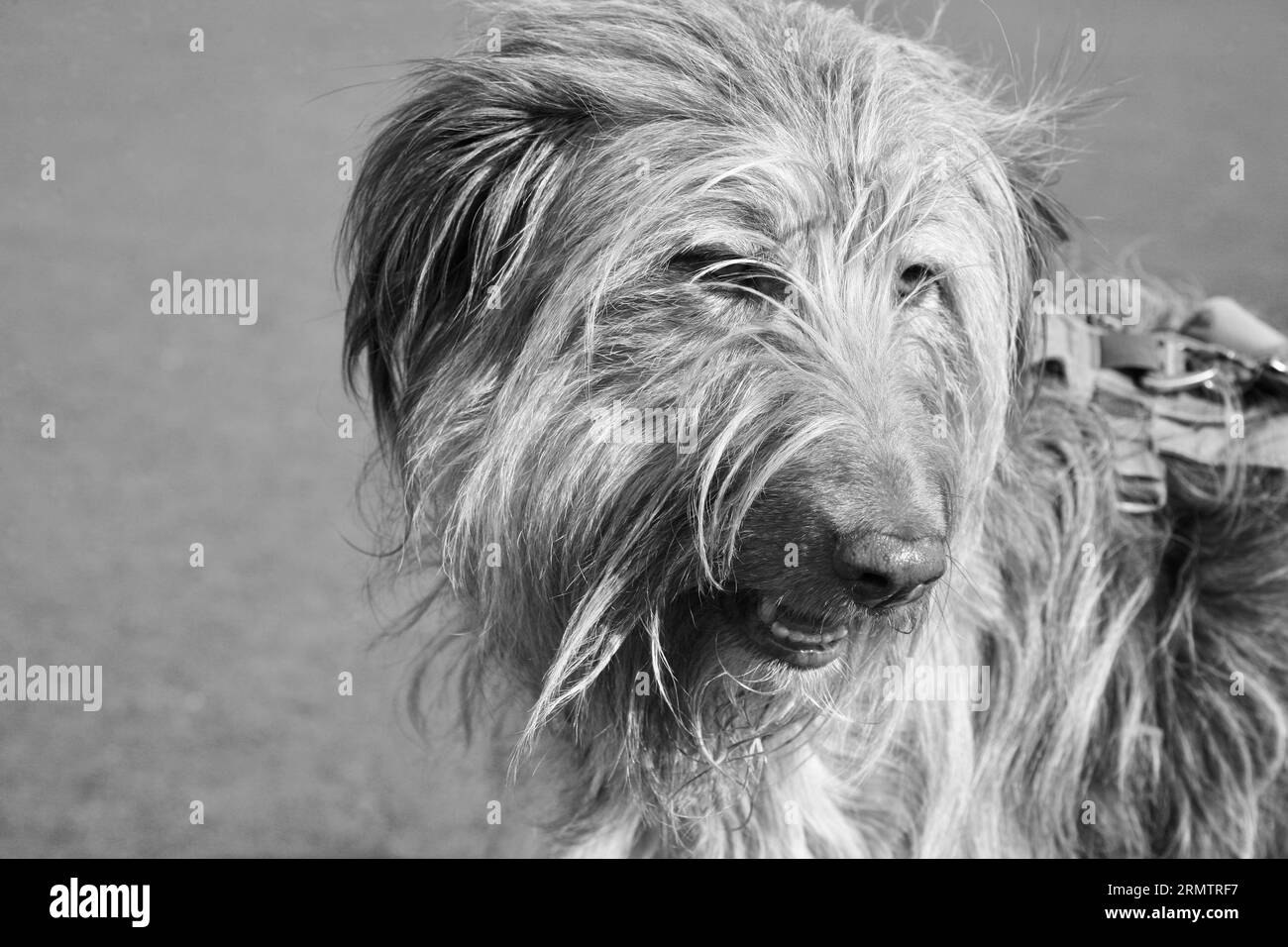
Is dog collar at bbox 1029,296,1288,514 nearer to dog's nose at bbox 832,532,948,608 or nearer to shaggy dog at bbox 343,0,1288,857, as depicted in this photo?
Answer: shaggy dog at bbox 343,0,1288,857

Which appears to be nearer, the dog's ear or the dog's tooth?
the dog's tooth

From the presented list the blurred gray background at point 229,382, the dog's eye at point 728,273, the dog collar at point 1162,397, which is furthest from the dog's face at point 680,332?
the blurred gray background at point 229,382

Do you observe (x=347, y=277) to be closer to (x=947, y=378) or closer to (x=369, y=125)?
(x=369, y=125)

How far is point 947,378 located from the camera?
2.92 metres

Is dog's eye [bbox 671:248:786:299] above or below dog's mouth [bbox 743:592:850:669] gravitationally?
above

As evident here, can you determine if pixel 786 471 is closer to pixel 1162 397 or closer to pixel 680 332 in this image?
pixel 680 332

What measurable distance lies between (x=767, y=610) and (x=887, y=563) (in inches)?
15.2

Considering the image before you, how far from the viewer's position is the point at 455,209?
2.86m

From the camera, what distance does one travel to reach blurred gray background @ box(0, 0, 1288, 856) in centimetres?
553

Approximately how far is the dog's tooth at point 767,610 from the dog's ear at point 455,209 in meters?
0.83

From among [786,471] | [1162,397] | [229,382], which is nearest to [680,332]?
[786,471]

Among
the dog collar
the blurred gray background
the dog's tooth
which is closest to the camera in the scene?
the dog's tooth

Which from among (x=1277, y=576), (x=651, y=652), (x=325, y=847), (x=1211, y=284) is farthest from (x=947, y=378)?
(x=1211, y=284)

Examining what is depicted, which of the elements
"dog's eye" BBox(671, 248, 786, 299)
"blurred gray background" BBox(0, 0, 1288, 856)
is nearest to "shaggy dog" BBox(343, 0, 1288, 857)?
"dog's eye" BBox(671, 248, 786, 299)
